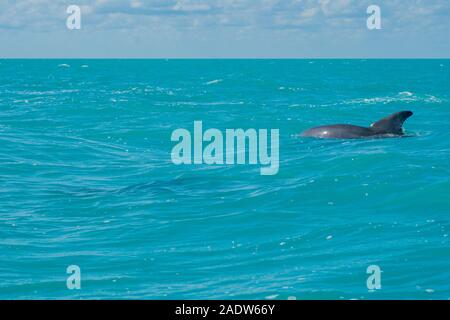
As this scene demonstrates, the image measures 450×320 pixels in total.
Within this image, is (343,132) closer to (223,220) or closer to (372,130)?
(372,130)

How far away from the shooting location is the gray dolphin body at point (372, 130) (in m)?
34.0

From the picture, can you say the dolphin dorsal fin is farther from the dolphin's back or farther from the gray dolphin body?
the dolphin's back

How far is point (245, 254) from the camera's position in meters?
16.7

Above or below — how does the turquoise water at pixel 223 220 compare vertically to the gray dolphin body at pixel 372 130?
below

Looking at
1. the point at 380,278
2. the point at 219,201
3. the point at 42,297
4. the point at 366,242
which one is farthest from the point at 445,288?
the point at 219,201

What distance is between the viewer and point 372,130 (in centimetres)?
3444

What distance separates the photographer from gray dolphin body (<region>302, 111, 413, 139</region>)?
1340 inches

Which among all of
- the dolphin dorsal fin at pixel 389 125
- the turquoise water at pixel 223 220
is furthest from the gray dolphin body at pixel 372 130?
the turquoise water at pixel 223 220

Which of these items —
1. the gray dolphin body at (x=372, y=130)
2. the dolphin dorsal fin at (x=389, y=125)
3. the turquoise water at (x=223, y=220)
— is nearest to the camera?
the turquoise water at (x=223, y=220)

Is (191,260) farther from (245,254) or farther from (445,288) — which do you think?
(445,288)

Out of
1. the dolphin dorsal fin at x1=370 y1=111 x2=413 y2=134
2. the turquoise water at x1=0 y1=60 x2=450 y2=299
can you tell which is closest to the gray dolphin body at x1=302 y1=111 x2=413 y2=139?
the dolphin dorsal fin at x1=370 y1=111 x2=413 y2=134

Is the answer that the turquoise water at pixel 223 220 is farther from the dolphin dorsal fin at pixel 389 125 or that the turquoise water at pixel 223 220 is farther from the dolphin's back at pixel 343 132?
the dolphin dorsal fin at pixel 389 125

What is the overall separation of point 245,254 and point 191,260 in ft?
3.72
